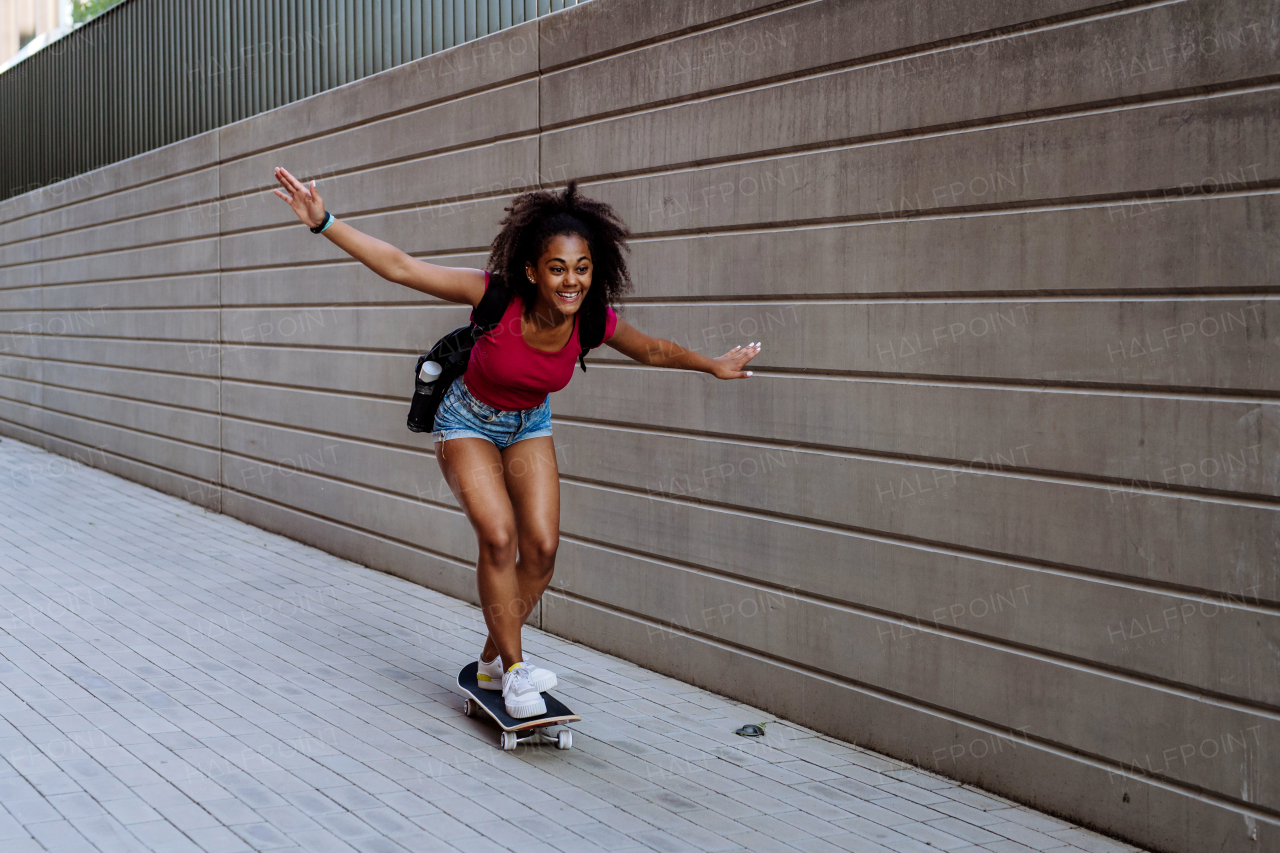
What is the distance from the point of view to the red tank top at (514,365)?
5086 mm

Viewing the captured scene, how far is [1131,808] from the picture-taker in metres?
4.35

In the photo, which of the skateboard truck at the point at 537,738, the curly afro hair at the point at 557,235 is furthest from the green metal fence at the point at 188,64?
the skateboard truck at the point at 537,738

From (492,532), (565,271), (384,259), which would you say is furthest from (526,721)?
(384,259)

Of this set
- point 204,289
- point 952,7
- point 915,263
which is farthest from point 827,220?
point 204,289

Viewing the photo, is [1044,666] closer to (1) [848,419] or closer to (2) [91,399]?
(1) [848,419]

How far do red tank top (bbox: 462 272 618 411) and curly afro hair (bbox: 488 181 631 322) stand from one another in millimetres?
67

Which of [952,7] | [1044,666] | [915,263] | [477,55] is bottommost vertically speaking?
[1044,666]

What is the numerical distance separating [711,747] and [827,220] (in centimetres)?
225

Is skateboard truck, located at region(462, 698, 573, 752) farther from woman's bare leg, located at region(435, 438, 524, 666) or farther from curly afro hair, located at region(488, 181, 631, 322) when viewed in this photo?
curly afro hair, located at region(488, 181, 631, 322)

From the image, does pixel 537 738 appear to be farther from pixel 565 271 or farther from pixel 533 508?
pixel 565 271

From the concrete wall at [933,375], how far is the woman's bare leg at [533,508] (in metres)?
1.00

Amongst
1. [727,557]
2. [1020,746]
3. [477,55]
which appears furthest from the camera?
[477,55]

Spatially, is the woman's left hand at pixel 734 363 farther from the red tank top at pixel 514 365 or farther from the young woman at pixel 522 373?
the red tank top at pixel 514 365

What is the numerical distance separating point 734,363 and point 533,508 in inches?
40.1
